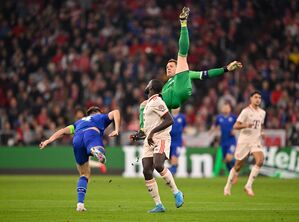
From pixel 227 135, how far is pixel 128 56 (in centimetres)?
789

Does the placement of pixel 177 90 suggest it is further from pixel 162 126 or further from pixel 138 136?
pixel 138 136

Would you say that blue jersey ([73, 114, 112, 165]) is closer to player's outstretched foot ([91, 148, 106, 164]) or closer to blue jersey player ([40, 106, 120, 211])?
blue jersey player ([40, 106, 120, 211])

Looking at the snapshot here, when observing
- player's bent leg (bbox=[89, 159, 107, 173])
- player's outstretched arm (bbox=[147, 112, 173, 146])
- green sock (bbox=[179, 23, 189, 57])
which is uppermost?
green sock (bbox=[179, 23, 189, 57])

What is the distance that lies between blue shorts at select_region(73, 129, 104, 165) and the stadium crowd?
1721cm

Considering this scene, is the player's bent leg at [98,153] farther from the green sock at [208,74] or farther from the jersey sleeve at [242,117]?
the jersey sleeve at [242,117]

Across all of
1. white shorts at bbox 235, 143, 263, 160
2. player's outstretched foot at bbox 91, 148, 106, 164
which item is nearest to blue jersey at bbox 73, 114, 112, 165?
player's outstretched foot at bbox 91, 148, 106, 164

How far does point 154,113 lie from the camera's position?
55.0 feet

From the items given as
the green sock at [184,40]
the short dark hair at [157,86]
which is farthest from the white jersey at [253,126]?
the short dark hair at [157,86]

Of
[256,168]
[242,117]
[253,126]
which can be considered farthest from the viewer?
[253,126]

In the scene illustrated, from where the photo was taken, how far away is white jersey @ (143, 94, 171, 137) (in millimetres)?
16572

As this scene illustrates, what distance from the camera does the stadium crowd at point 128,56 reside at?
3522 centimetres

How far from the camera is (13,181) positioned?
28969 millimetres

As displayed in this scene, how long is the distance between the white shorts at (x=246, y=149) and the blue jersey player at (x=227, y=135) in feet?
22.3

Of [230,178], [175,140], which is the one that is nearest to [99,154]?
[230,178]
